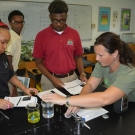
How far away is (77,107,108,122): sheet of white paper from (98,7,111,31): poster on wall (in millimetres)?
3290

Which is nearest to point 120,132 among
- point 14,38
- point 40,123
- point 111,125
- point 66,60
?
point 111,125

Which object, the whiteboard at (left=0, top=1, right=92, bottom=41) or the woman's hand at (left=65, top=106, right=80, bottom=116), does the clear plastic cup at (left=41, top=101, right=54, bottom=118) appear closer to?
the woman's hand at (left=65, top=106, right=80, bottom=116)

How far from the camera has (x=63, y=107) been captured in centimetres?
124

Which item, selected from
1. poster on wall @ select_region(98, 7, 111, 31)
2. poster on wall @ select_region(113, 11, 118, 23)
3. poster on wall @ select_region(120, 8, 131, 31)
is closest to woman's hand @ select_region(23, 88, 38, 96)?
poster on wall @ select_region(98, 7, 111, 31)

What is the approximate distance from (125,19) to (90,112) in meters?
4.02

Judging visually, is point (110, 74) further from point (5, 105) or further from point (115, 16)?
point (115, 16)

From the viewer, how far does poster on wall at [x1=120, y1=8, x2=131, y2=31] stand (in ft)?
14.8

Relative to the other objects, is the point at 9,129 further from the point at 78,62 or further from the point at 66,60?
the point at 78,62

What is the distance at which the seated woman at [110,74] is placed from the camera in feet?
3.70

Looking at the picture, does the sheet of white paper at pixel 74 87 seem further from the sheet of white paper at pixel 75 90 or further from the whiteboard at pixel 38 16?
the whiteboard at pixel 38 16

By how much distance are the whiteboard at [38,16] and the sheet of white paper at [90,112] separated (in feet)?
8.28

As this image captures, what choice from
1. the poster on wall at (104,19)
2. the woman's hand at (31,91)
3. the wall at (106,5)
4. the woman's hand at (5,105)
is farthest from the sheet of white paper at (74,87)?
the poster on wall at (104,19)

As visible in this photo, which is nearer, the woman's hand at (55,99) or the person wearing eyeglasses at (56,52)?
the woman's hand at (55,99)

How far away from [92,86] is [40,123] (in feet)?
2.06
